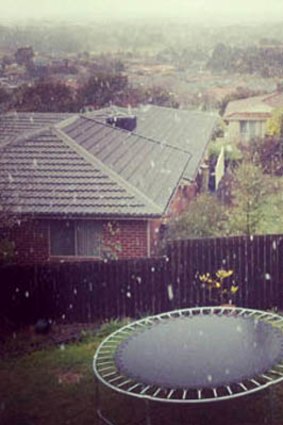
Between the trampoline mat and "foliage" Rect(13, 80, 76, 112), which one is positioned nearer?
the trampoline mat

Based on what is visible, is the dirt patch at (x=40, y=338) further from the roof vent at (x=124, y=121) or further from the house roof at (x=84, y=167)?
the roof vent at (x=124, y=121)

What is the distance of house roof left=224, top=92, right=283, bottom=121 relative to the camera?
946 cm

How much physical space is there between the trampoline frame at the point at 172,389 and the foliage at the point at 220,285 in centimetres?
72

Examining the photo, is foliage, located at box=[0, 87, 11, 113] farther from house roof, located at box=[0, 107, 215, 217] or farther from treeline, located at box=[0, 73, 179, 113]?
house roof, located at box=[0, 107, 215, 217]

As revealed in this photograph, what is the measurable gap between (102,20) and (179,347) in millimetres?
4403

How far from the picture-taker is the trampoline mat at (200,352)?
416cm

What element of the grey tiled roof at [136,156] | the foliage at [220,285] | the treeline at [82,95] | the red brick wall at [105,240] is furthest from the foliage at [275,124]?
the foliage at [220,285]

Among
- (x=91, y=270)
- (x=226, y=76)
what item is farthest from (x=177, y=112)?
(x=91, y=270)

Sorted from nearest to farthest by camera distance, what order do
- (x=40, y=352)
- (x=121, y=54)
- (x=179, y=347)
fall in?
(x=179, y=347) < (x=40, y=352) < (x=121, y=54)

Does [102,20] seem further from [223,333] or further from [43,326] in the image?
[223,333]

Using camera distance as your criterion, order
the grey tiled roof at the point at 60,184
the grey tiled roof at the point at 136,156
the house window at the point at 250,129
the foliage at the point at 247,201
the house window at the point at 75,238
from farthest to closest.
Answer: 1. the house window at the point at 250,129
2. the foliage at the point at 247,201
3. the grey tiled roof at the point at 136,156
4. the house window at the point at 75,238
5. the grey tiled roof at the point at 60,184

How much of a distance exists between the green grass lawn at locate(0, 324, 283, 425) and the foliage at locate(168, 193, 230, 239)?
2.33 meters

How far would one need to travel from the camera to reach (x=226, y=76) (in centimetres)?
906

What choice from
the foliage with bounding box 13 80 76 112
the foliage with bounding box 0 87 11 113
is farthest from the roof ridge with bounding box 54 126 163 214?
the foliage with bounding box 0 87 11 113
